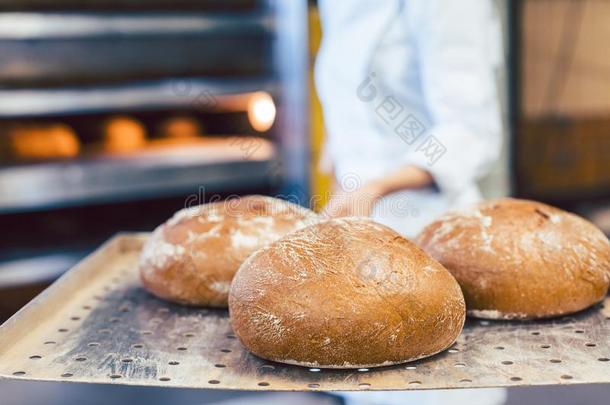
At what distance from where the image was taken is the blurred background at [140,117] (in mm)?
2729

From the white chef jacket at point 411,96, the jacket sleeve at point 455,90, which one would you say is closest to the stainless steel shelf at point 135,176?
the white chef jacket at point 411,96

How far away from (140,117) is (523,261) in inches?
85.3

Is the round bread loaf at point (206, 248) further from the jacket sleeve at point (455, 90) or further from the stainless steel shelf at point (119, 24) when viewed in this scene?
the stainless steel shelf at point (119, 24)

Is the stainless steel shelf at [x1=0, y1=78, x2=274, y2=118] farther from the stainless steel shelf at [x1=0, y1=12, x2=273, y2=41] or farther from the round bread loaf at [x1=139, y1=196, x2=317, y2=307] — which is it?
the round bread loaf at [x1=139, y1=196, x2=317, y2=307]

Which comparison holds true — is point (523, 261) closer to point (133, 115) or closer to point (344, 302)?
point (344, 302)

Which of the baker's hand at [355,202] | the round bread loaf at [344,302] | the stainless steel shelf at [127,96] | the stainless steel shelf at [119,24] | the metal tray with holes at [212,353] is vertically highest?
the stainless steel shelf at [119,24]

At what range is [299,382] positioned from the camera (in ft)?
3.34

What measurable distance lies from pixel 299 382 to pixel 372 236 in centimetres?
26

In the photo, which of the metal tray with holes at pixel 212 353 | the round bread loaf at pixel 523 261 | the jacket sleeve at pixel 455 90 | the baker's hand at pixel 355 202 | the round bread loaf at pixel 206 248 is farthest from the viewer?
the jacket sleeve at pixel 455 90

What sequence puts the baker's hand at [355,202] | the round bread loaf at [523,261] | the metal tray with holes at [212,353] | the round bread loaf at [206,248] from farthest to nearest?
the baker's hand at [355,202]
the round bread loaf at [206,248]
the round bread loaf at [523,261]
the metal tray with holes at [212,353]

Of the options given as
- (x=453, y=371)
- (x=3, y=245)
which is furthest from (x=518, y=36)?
(x=453, y=371)

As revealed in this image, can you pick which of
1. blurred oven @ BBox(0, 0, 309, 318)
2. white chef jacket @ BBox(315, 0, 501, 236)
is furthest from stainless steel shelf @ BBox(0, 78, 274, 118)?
white chef jacket @ BBox(315, 0, 501, 236)

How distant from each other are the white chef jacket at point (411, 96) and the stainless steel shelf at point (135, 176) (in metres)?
0.88

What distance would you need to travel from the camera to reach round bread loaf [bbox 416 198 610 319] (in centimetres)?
123
